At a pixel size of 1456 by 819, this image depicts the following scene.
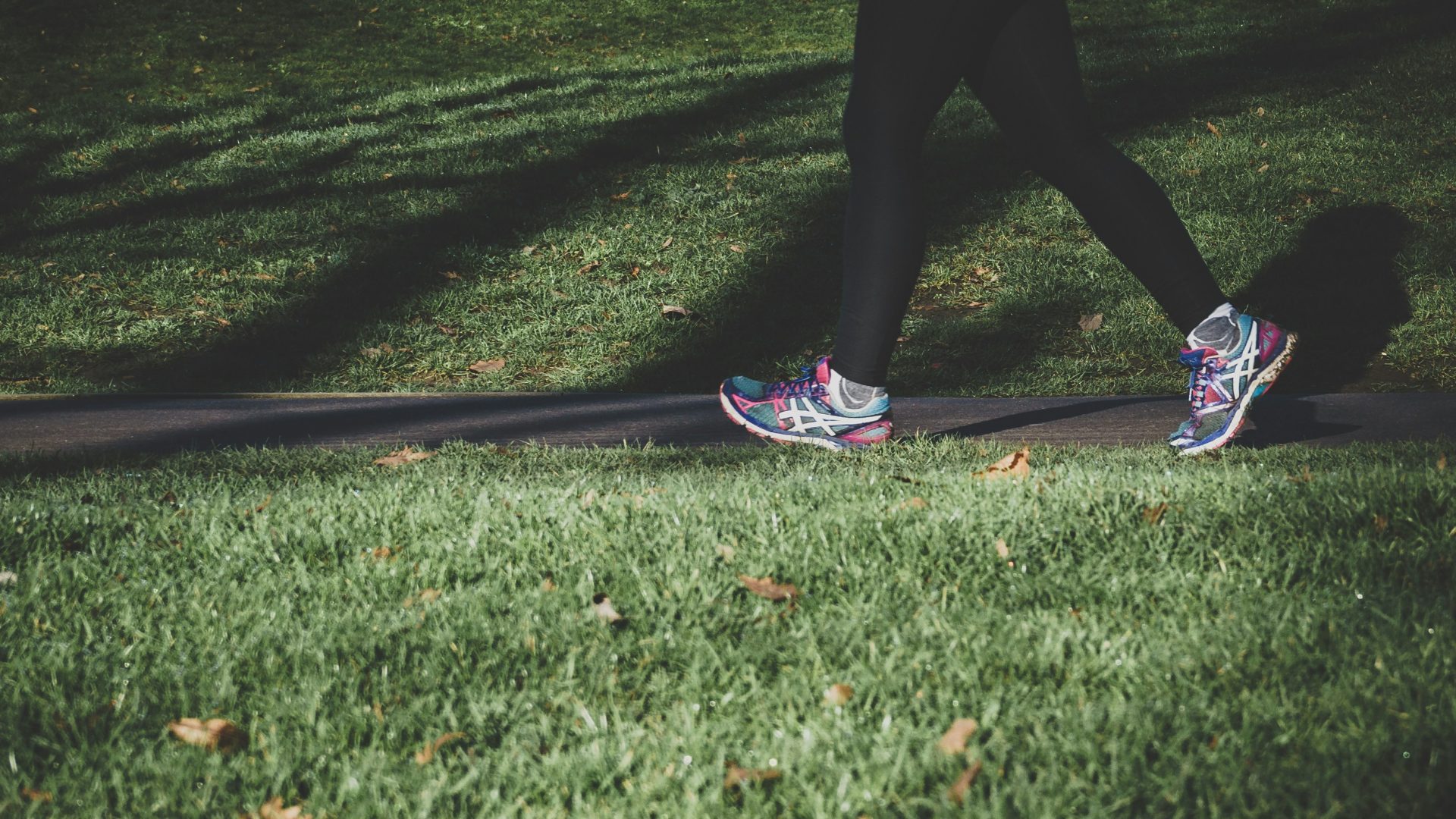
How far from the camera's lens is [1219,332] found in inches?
114

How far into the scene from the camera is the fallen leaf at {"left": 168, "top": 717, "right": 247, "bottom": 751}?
1.70 meters

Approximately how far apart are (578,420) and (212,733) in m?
2.42

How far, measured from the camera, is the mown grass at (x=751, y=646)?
1558 mm

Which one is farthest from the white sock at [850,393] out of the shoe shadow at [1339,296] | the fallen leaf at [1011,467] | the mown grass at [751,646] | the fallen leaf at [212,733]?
the shoe shadow at [1339,296]

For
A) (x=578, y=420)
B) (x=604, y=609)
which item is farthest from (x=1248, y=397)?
(x=578, y=420)

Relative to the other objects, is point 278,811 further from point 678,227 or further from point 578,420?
point 678,227

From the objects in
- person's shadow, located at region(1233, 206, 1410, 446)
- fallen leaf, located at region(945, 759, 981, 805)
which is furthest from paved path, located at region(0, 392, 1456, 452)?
fallen leaf, located at region(945, 759, 981, 805)

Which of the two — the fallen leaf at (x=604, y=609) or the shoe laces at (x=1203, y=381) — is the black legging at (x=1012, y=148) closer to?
the shoe laces at (x=1203, y=381)

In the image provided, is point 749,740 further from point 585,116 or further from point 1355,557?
point 585,116

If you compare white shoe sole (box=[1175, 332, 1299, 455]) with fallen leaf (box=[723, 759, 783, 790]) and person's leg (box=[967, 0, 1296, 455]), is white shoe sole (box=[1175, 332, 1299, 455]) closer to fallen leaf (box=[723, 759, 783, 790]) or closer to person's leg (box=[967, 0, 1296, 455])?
person's leg (box=[967, 0, 1296, 455])

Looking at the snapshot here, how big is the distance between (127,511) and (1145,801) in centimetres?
230

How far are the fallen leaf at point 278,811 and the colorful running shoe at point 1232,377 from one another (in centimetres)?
233

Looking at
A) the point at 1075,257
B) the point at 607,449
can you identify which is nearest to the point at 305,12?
the point at 1075,257

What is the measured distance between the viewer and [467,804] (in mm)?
1562
